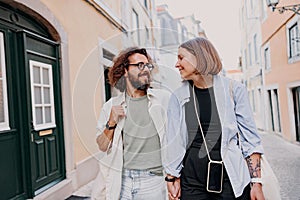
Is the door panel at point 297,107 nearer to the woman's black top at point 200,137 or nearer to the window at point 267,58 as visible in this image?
the window at point 267,58

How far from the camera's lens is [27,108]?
2672 mm

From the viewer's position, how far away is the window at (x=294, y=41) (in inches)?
225

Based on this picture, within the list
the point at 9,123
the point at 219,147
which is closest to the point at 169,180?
the point at 219,147

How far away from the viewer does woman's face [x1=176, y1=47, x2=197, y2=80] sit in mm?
1217

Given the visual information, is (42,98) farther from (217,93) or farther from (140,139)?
(217,93)

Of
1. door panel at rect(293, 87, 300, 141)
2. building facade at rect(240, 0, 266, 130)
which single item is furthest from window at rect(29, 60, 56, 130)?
building facade at rect(240, 0, 266, 130)

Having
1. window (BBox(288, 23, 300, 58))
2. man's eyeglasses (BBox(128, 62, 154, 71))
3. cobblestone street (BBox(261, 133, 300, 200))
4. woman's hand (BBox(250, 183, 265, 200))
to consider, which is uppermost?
window (BBox(288, 23, 300, 58))

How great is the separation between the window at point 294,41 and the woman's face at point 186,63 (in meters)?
4.95

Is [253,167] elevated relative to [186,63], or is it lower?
lower

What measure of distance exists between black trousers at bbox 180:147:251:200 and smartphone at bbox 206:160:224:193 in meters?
0.02

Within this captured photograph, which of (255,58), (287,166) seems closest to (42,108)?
(287,166)

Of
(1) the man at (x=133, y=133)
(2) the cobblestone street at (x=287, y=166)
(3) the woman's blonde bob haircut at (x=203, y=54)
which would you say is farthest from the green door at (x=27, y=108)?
(2) the cobblestone street at (x=287, y=166)

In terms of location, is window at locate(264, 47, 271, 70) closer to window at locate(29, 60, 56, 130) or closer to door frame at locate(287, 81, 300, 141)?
door frame at locate(287, 81, 300, 141)

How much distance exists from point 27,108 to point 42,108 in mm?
411
